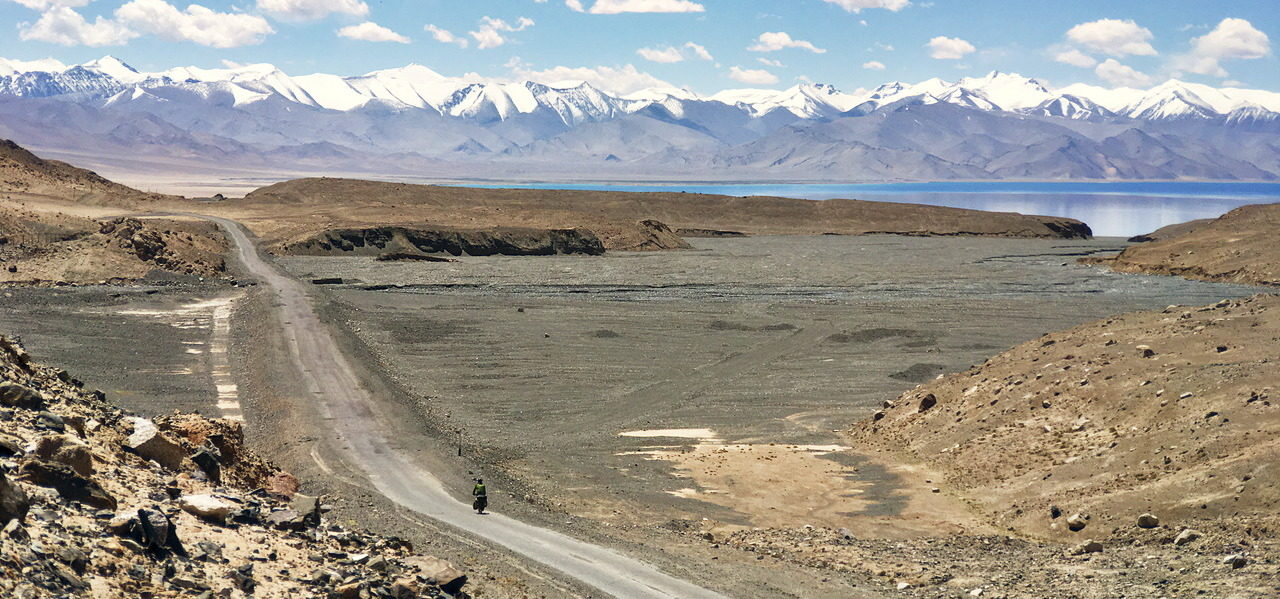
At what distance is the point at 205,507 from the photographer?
1786cm

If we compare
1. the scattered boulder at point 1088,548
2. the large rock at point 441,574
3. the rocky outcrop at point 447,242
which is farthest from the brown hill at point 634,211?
the large rock at point 441,574

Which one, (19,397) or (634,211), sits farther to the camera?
(634,211)

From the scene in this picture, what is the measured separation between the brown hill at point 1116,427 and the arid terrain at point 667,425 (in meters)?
0.10

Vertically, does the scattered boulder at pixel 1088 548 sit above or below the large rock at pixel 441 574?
below

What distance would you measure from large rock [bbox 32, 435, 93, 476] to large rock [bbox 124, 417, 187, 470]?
3140 millimetres

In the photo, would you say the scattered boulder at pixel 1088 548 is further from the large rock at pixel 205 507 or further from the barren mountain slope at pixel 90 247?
the barren mountain slope at pixel 90 247

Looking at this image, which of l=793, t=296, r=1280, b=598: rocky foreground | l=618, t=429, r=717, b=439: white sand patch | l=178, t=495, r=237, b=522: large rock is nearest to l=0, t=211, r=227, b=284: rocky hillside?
l=618, t=429, r=717, b=439: white sand patch

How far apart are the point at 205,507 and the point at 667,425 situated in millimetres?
22812

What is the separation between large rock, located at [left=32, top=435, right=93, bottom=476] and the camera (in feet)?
55.0

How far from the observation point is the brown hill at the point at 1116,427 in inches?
944

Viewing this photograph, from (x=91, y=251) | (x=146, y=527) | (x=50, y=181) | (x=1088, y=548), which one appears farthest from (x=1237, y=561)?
(x=50, y=181)

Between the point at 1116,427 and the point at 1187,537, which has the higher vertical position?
the point at 1116,427

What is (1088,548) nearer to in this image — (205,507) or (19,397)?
(205,507)

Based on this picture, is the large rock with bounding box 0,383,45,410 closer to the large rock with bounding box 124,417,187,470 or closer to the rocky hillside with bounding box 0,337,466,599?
the rocky hillside with bounding box 0,337,466,599
